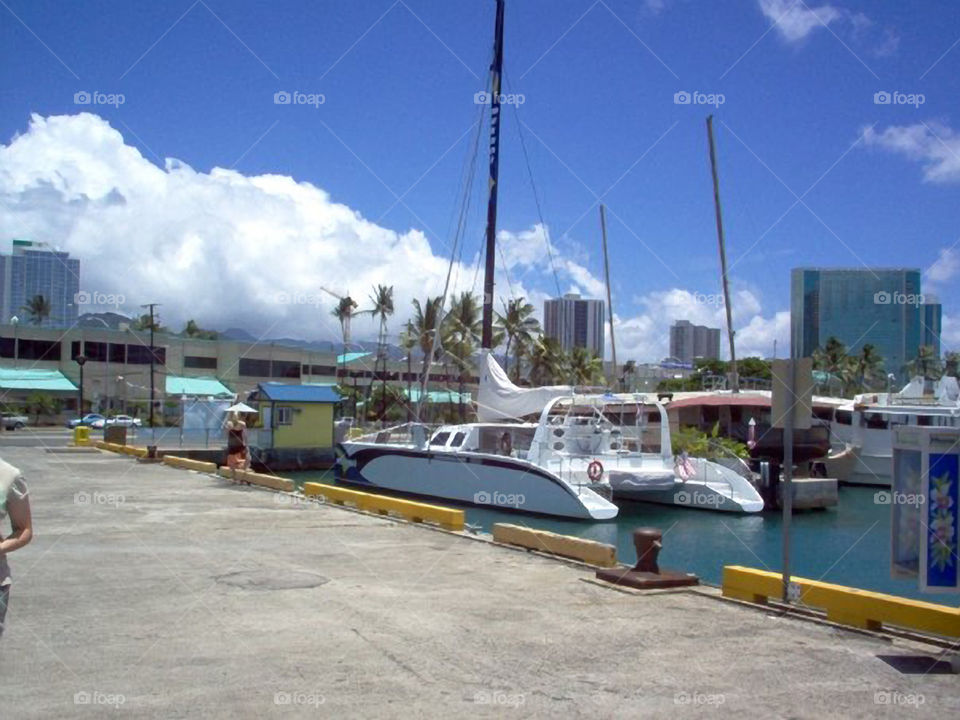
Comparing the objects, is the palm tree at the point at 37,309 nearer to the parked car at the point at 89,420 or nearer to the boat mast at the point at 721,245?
the parked car at the point at 89,420

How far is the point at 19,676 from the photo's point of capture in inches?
271

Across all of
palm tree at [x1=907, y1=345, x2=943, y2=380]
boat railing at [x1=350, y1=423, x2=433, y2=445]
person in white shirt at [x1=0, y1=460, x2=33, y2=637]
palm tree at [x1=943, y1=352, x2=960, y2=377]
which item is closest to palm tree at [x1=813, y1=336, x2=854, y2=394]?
palm tree at [x1=907, y1=345, x2=943, y2=380]

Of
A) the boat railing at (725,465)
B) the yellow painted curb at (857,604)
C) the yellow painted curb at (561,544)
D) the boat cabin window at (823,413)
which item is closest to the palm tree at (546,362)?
the boat cabin window at (823,413)

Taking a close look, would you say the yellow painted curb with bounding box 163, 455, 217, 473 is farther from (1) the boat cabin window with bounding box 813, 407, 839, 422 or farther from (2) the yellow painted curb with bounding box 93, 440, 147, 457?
(1) the boat cabin window with bounding box 813, 407, 839, 422

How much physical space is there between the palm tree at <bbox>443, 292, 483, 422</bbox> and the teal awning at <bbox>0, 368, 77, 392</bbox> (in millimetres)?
29219

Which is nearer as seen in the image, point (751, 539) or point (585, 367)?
point (751, 539)

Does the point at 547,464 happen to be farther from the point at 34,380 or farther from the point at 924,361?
the point at 924,361

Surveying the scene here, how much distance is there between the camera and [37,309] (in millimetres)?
105938

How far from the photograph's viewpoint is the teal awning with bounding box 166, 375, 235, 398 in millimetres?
71188

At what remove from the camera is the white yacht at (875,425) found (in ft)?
129

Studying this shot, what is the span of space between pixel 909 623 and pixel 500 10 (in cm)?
2574

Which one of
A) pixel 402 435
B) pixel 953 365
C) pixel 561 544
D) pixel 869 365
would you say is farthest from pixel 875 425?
pixel 869 365

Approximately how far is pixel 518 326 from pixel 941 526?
57.0 metres

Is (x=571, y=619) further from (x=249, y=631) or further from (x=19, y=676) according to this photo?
(x=19, y=676)
